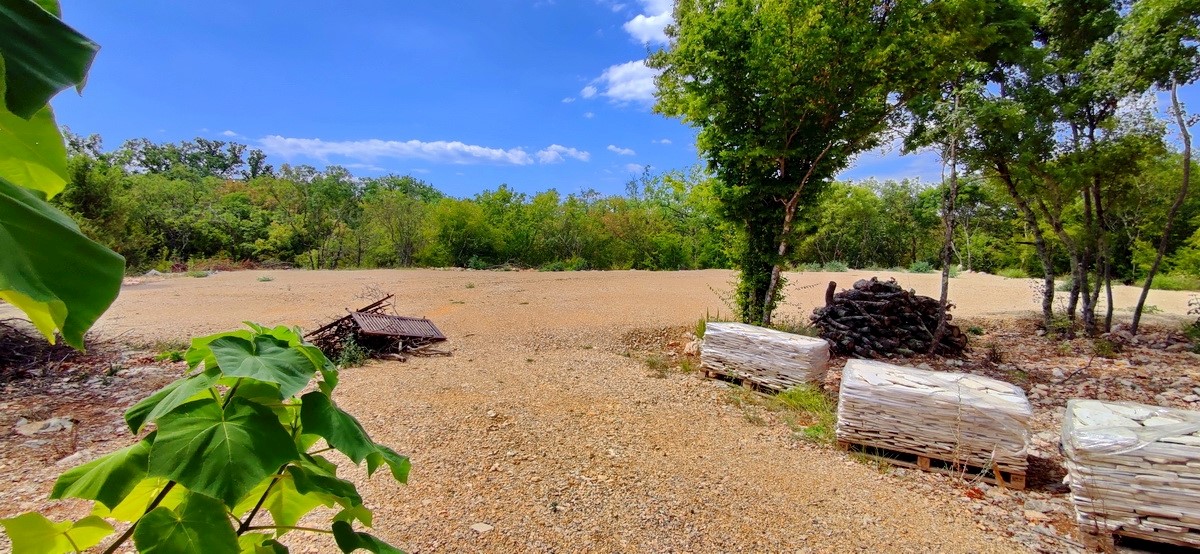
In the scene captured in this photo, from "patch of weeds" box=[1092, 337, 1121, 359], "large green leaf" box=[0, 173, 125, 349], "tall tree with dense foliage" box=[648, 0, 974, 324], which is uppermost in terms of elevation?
"tall tree with dense foliage" box=[648, 0, 974, 324]

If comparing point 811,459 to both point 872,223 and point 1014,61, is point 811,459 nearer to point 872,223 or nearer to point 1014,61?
point 1014,61

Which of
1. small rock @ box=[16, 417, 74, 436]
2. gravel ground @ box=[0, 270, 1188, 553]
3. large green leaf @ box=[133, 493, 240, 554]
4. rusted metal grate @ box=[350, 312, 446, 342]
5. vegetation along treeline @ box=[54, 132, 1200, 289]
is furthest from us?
vegetation along treeline @ box=[54, 132, 1200, 289]

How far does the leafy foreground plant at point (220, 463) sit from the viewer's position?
80 cm

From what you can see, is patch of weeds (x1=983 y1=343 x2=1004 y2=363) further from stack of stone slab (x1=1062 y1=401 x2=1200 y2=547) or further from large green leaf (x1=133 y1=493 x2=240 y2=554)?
large green leaf (x1=133 y1=493 x2=240 y2=554)

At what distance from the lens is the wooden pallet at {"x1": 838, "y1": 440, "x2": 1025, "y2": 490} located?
3.69 m

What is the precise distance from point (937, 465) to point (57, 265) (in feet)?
16.4

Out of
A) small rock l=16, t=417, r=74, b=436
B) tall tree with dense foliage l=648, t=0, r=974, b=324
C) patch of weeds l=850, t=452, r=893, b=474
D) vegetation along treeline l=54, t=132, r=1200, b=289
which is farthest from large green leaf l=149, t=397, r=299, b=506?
vegetation along treeline l=54, t=132, r=1200, b=289

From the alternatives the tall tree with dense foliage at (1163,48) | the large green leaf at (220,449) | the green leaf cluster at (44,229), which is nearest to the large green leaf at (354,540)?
the large green leaf at (220,449)

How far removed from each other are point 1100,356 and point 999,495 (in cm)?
576

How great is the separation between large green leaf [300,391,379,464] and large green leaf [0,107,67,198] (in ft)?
1.59

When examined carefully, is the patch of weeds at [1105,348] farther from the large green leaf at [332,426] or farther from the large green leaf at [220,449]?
the large green leaf at [220,449]

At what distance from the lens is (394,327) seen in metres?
7.45

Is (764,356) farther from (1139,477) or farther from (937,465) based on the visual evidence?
(1139,477)

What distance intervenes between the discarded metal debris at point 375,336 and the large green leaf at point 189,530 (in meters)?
6.48
